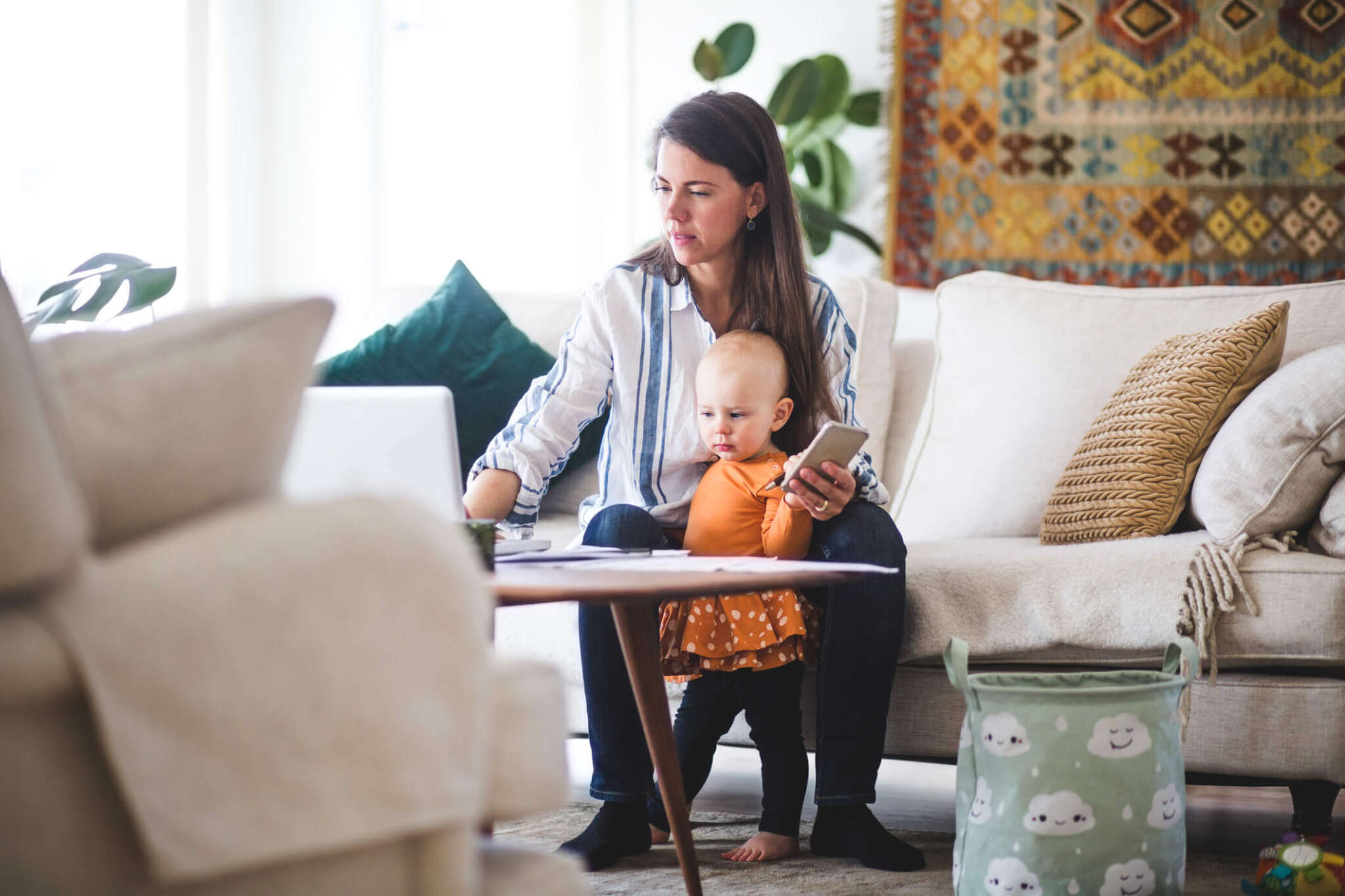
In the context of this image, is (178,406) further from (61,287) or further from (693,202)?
(61,287)

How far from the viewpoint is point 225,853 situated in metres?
0.62

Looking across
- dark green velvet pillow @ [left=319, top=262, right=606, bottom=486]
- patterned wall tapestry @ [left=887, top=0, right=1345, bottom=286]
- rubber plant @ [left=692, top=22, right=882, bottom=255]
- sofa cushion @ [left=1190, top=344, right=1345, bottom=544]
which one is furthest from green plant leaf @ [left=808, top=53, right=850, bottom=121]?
sofa cushion @ [left=1190, top=344, right=1345, bottom=544]

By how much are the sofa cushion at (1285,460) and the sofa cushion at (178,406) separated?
1.34 metres

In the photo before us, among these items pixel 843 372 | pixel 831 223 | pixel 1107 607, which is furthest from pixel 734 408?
pixel 831 223

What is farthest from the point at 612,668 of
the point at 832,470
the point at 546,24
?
the point at 546,24

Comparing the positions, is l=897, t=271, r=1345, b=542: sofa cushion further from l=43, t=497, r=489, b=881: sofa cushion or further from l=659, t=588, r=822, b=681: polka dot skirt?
l=43, t=497, r=489, b=881: sofa cushion

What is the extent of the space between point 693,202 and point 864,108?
1.54m

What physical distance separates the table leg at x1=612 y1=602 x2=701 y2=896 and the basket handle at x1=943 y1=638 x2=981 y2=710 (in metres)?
0.31

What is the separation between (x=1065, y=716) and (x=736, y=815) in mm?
722

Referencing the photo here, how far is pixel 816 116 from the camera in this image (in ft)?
10.6

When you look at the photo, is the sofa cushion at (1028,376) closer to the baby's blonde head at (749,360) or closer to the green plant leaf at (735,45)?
the baby's blonde head at (749,360)

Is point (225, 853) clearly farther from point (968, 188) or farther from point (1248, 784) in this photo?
point (968, 188)

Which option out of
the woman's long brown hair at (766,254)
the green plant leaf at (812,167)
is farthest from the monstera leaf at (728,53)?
the woman's long brown hair at (766,254)

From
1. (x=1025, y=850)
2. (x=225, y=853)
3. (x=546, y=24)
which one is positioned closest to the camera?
(x=225, y=853)
